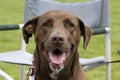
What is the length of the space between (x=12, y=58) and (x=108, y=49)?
1.05 m

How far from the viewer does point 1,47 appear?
368 inches

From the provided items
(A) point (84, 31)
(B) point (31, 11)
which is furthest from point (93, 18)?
(A) point (84, 31)

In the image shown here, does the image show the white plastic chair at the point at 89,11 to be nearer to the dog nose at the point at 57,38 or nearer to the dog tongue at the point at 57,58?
the dog tongue at the point at 57,58

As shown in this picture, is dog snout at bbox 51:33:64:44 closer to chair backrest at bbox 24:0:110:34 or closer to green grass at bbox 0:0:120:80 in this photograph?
chair backrest at bbox 24:0:110:34

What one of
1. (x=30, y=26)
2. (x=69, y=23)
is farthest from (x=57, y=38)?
(x=30, y=26)

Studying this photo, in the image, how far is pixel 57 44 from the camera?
4.18 m

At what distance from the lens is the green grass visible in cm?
784

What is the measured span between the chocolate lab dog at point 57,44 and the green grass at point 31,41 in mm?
2925

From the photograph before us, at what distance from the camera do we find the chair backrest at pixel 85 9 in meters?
6.13

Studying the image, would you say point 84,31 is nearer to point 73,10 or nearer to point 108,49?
point 108,49

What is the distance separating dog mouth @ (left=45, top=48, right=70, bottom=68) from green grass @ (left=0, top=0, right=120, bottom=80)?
3.17 metres

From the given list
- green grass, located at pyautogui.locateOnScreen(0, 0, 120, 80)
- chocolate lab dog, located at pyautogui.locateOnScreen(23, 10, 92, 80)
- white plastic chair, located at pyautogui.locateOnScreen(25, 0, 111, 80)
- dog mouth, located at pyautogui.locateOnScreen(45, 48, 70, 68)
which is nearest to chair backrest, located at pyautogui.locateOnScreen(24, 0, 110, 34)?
white plastic chair, located at pyautogui.locateOnScreen(25, 0, 111, 80)

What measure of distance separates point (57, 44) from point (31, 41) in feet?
18.4

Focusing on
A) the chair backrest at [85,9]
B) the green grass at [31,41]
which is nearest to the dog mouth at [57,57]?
the chair backrest at [85,9]
